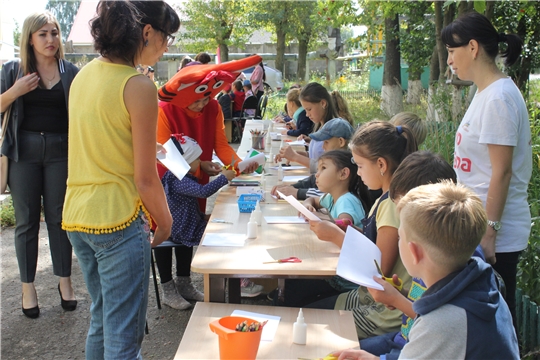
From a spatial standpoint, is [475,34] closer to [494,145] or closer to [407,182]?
[494,145]

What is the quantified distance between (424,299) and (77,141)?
1.35 meters

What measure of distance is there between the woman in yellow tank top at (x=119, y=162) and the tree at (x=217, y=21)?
24997 millimetres

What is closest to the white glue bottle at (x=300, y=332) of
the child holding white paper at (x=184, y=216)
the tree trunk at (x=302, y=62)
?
the child holding white paper at (x=184, y=216)

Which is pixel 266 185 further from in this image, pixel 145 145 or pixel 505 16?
pixel 505 16

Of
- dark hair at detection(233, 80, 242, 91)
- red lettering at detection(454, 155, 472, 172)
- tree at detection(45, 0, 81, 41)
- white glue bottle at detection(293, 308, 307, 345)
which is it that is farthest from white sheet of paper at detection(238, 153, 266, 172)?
tree at detection(45, 0, 81, 41)

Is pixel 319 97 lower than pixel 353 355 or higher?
higher

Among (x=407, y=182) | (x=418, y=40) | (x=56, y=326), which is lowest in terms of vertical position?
(x=56, y=326)

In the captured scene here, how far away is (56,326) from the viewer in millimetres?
3777

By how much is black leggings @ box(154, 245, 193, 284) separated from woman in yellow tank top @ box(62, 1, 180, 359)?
186 cm

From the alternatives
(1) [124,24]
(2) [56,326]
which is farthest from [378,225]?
(2) [56,326]

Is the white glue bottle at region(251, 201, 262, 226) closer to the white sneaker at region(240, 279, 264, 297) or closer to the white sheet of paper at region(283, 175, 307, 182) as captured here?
the white sneaker at region(240, 279, 264, 297)

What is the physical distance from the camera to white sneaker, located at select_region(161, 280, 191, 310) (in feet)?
13.2

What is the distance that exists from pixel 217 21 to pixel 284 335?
27310mm

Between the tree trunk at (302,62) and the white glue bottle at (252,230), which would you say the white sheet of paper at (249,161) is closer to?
the white glue bottle at (252,230)
